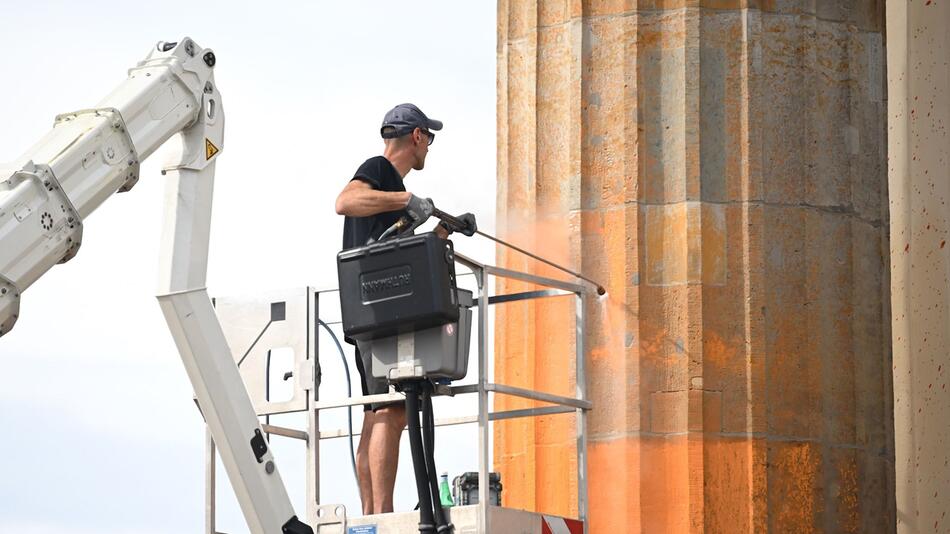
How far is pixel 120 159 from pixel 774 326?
13.8ft

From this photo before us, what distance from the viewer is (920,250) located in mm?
10898

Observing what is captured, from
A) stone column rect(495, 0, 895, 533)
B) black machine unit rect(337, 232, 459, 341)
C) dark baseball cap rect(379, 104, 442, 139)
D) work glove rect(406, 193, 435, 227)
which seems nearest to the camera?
black machine unit rect(337, 232, 459, 341)

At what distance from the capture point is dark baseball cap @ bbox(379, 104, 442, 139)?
33.4 ft

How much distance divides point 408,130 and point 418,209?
78 cm

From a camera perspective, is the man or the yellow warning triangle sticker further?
the man

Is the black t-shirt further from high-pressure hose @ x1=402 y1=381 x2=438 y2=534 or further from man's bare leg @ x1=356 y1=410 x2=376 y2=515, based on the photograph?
high-pressure hose @ x1=402 y1=381 x2=438 y2=534

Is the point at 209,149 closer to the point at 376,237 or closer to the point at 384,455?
the point at 376,237

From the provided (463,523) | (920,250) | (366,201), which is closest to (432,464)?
(463,523)

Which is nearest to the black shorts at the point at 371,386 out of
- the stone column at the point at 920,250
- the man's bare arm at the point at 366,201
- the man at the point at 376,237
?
the man at the point at 376,237

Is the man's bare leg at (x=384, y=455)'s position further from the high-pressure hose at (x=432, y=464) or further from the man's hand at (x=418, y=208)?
the man's hand at (x=418, y=208)

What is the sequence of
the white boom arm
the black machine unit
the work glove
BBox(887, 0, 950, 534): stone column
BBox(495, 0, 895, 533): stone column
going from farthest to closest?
BBox(495, 0, 895, 533): stone column < BBox(887, 0, 950, 534): stone column < the work glove < the black machine unit < the white boom arm

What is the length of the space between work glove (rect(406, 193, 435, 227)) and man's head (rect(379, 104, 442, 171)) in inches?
27.5

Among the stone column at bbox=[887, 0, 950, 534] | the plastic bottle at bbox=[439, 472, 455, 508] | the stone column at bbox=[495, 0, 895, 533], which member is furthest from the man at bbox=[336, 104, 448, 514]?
the stone column at bbox=[887, 0, 950, 534]

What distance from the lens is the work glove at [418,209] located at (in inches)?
376
